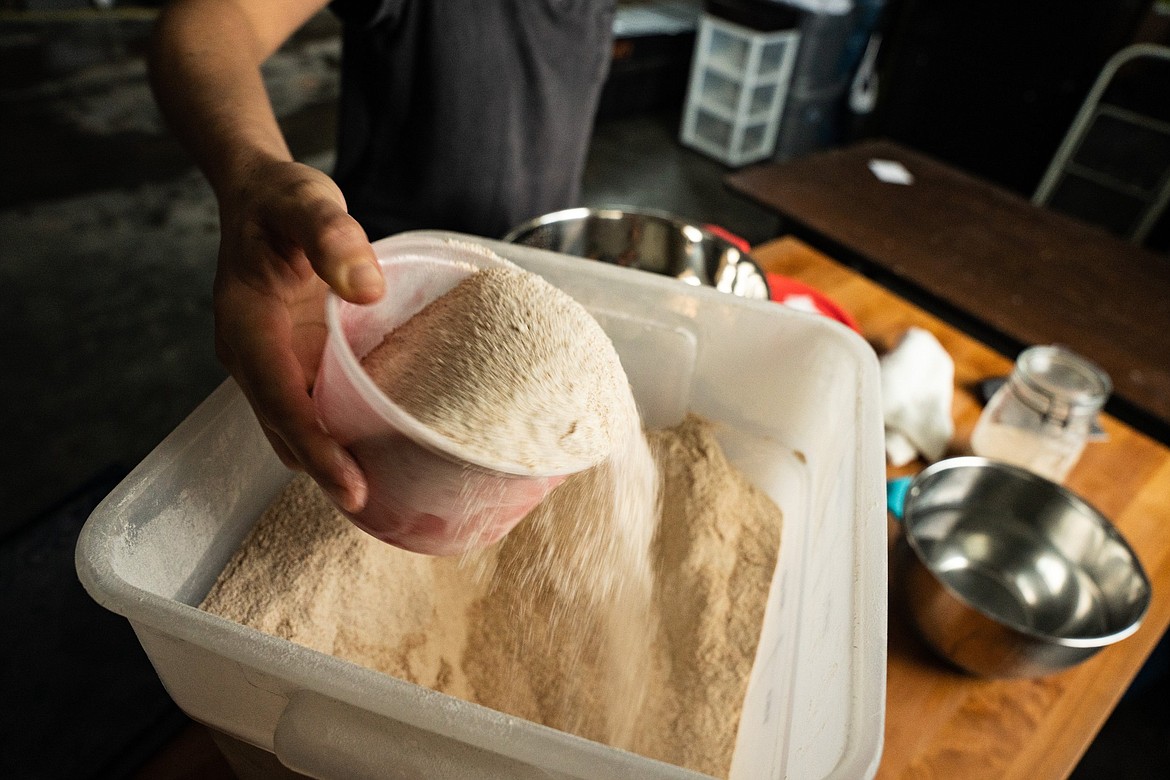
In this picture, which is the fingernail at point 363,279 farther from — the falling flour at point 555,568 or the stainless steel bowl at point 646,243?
the stainless steel bowl at point 646,243

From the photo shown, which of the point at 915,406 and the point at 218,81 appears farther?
the point at 915,406

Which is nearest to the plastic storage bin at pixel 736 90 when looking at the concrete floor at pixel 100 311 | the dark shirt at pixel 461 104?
the concrete floor at pixel 100 311

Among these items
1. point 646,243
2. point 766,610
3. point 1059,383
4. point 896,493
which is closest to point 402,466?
point 766,610

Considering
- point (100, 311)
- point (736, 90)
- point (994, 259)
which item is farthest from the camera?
point (736, 90)

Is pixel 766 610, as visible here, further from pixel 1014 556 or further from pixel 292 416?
pixel 292 416

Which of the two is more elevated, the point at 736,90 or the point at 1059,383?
the point at 1059,383

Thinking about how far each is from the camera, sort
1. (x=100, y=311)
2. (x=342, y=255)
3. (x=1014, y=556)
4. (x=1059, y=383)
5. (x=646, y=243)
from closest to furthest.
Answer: (x=342, y=255) < (x=1014, y=556) < (x=1059, y=383) < (x=646, y=243) < (x=100, y=311)

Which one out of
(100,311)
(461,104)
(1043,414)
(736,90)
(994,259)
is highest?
(461,104)

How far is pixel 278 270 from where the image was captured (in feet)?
1.57

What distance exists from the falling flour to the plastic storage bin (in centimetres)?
286

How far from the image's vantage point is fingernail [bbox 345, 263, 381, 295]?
15.9 inches

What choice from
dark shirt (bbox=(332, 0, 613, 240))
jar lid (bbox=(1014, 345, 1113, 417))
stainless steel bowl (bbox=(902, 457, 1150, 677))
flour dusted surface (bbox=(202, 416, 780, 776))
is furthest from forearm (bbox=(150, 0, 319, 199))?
jar lid (bbox=(1014, 345, 1113, 417))

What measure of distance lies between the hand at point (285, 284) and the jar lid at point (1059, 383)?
0.78 meters

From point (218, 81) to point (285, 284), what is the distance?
1.03ft
